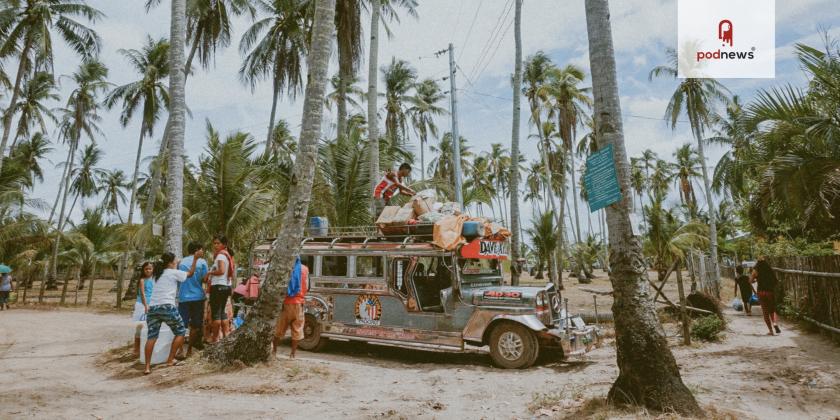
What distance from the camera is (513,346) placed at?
7.91 meters

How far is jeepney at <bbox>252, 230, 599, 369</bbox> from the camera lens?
7.89 m

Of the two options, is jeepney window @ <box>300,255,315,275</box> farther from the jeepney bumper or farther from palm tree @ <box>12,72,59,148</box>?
palm tree @ <box>12,72,59,148</box>

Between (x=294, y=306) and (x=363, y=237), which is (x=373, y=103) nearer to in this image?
(x=363, y=237)

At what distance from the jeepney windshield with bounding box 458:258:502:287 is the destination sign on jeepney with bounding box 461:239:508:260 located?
0.15 metres

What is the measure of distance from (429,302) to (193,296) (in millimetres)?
3989

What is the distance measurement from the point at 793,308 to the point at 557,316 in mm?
8214

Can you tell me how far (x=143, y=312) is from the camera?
795cm

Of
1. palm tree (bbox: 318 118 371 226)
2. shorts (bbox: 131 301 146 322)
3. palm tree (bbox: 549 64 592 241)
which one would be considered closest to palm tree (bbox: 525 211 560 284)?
palm tree (bbox: 549 64 592 241)

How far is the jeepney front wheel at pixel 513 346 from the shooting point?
305 inches

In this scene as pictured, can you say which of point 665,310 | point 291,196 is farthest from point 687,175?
point 291,196

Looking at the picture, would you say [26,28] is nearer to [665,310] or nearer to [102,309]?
[102,309]

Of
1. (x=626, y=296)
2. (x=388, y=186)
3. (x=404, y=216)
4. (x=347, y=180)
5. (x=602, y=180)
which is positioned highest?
(x=347, y=180)

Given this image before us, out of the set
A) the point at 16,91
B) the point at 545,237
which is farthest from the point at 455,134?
the point at 16,91

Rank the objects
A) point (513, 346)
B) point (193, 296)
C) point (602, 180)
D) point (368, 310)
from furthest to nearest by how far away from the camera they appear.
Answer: point (368, 310), point (513, 346), point (193, 296), point (602, 180)
